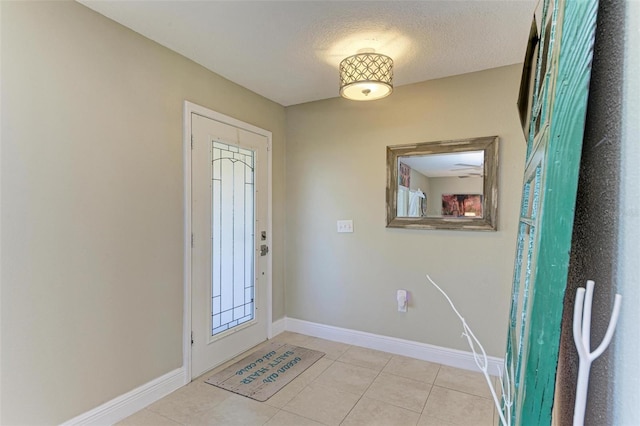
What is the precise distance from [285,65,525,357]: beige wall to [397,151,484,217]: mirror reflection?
0.16 meters

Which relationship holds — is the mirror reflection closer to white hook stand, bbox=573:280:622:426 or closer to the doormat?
the doormat

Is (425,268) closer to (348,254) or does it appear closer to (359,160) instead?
(348,254)

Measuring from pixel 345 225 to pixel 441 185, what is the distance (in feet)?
3.23

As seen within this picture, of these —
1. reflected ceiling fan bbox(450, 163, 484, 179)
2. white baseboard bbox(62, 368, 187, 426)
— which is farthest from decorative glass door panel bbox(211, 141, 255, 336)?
reflected ceiling fan bbox(450, 163, 484, 179)

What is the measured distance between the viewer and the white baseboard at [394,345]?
2.70m

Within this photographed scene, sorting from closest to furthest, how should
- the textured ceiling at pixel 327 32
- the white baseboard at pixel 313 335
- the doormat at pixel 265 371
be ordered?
the textured ceiling at pixel 327 32
the white baseboard at pixel 313 335
the doormat at pixel 265 371

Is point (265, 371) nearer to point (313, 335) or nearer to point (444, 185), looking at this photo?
point (313, 335)

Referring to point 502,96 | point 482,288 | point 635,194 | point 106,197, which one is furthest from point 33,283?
point 502,96

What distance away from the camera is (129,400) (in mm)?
2082

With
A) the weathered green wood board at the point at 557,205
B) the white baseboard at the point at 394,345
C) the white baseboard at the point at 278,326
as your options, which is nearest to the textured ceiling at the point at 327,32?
the weathered green wood board at the point at 557,205

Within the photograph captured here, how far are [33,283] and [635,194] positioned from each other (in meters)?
2.32

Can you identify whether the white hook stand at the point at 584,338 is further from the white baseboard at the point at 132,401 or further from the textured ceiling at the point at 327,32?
the white baseboard at the point at 132,401

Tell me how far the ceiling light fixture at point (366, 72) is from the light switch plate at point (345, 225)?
1325mm

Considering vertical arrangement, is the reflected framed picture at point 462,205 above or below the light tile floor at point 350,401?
above
